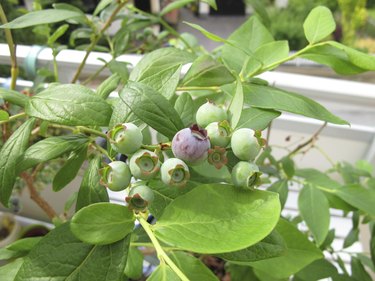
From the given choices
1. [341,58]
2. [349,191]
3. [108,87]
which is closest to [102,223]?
[108,87]

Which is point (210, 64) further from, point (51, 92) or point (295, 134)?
point (295, 134)

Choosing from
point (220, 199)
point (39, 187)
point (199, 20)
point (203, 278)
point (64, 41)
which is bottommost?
point (199, 20)

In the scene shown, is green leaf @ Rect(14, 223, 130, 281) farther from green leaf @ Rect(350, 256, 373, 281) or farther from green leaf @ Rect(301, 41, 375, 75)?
green leaf @ Rect(350, 256, 373, 281)

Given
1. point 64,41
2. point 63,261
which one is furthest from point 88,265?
point 64,41

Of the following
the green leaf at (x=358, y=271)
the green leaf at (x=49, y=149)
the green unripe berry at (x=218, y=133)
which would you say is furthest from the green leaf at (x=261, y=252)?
the green leaf at (x=358, y=271)

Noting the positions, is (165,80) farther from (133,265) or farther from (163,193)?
(133,265)

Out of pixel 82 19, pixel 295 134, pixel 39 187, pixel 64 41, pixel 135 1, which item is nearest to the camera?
pixel 82 19
